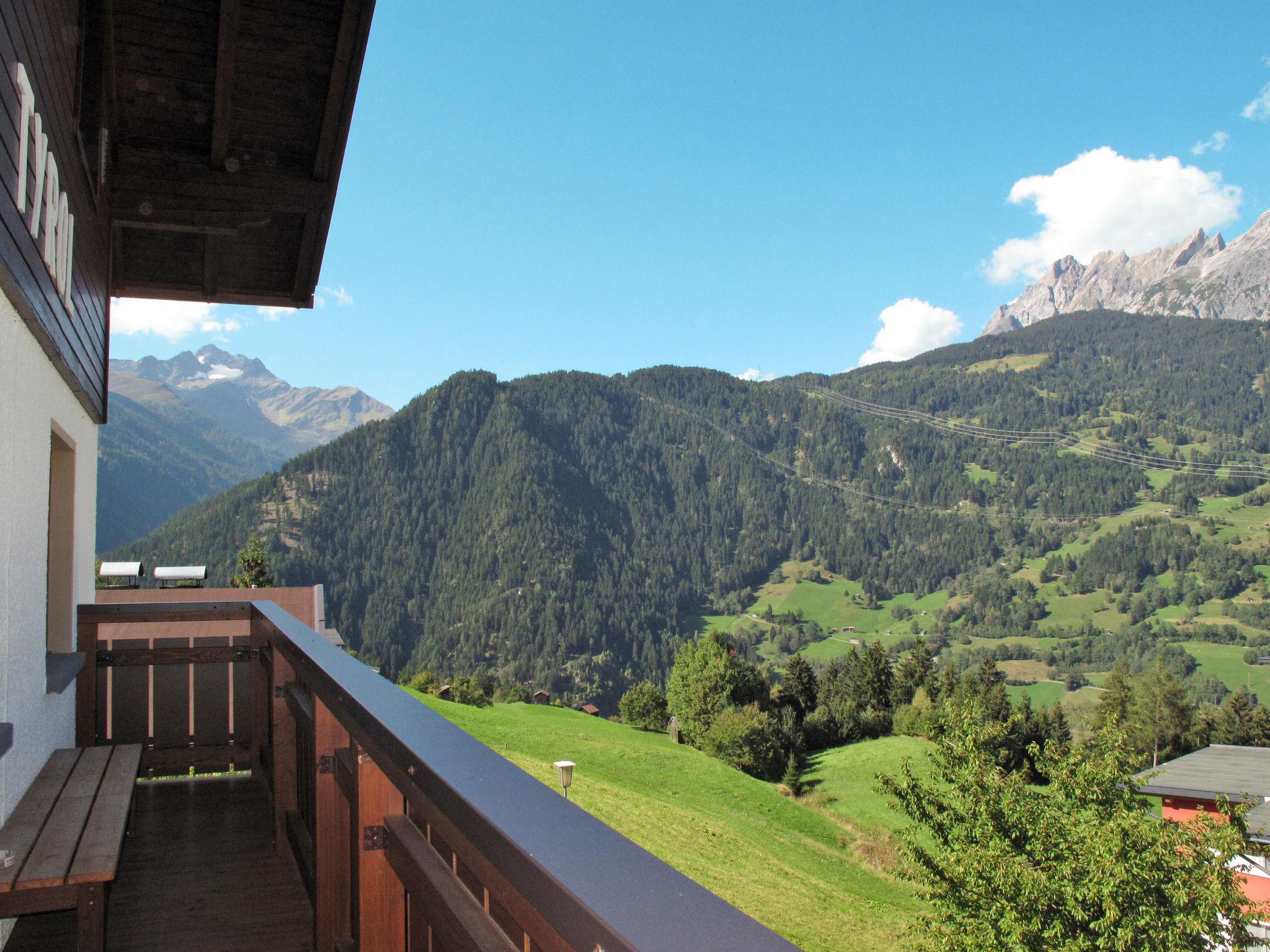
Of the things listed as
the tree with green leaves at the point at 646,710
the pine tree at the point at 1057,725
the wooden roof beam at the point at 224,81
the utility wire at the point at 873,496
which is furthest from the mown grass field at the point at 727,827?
the utility wire at the point at 873,496

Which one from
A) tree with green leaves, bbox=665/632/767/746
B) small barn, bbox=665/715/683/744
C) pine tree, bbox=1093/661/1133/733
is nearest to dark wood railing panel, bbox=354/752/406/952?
tree with green leaves, bbox=665/632/767/746

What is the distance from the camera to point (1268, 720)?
174 feet

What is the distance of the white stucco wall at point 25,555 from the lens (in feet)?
10.3

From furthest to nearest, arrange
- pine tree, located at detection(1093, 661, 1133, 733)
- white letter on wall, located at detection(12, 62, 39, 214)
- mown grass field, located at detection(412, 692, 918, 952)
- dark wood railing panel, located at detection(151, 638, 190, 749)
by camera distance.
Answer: pine tree, located at detection(1093, 661, 1133, 733) < mown grass field, located at detection(412, 692, 918, 952) < dark wood railing panel, located at detection(151, 638, 190, 749) < white letter on wall, located at detection(12, 62, 39, 214)

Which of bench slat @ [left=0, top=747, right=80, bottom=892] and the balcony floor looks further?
the balcony floor

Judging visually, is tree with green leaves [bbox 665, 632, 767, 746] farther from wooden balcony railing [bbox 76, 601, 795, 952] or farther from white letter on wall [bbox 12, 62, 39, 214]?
white letter on wall [bbox 12, 62, 39, 214]

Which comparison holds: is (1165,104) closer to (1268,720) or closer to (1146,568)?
(1146,568)

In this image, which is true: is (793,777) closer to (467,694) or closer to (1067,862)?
(467,694)

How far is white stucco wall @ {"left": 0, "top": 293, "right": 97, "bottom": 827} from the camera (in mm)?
3133

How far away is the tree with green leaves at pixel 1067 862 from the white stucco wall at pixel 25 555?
15315mm

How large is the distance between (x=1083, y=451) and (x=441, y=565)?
125027mm

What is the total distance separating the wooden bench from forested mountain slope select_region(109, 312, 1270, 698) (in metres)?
106

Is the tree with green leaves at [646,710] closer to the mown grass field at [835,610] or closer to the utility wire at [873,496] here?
the mown grass field at [835,610]

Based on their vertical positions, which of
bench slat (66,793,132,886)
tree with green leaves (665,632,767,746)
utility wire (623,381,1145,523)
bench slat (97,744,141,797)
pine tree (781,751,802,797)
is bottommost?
pine tree (781,751,802,797)
